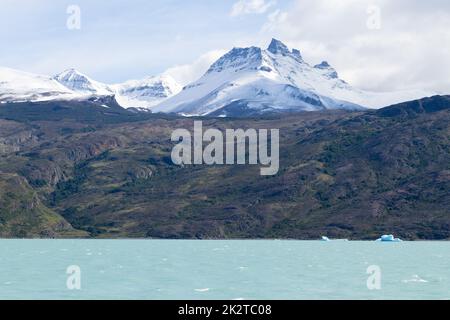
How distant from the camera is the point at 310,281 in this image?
167 m

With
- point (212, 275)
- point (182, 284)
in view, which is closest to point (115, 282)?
point (182, 284)

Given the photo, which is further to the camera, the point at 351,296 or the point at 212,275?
the point at 212,275
